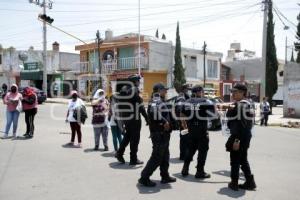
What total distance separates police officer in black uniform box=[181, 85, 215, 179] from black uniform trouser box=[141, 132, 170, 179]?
2.10 feet

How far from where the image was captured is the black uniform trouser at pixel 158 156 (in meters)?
6.82

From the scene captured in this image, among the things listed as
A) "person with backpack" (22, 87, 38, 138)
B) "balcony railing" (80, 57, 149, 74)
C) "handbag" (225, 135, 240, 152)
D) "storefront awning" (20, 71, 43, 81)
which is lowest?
"handbag" (225, 135, 240, 152)

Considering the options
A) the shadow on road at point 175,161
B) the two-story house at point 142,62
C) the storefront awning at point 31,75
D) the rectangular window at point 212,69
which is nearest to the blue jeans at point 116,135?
the shadow on road at point 175,161

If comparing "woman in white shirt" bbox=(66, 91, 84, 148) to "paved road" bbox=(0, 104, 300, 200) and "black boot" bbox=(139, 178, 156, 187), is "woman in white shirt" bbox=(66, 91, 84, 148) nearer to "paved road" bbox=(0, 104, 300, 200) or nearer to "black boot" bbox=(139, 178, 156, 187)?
"paved road" bbox=(0, 104, 300, 200)

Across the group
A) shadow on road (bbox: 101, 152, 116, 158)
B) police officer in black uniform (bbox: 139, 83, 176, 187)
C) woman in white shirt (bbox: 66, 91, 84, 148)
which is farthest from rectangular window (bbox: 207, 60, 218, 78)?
police officer in black uniform (bbox: 139, 83, 176, 187)

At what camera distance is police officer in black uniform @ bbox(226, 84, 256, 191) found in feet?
21.9

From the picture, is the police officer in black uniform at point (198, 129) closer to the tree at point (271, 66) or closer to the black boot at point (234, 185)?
the black boot at point (234, 185)

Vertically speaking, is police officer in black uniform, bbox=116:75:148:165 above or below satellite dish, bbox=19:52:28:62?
below

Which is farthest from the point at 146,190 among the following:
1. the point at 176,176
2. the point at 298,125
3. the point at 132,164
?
the point at 298,125

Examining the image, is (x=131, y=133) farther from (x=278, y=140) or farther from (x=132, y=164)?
(x=278, y=140)

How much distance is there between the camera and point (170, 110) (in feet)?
23.6

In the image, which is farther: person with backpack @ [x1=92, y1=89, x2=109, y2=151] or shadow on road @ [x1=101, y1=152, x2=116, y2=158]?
person with backpack @ [x1=92, y1=89, x2=109, y2=151]

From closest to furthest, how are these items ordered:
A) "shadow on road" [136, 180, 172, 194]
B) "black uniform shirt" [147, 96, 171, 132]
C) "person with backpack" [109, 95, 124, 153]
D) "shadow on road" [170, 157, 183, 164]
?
"shadow on road" [136, 180, 172, 194] < "black uniform shirt" [147, 96, 171, 132] < "shadow on road" [170, 157, 183, 164] < "person with backpack" [109, 95, 124, 153]

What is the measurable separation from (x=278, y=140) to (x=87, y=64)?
110 ft
